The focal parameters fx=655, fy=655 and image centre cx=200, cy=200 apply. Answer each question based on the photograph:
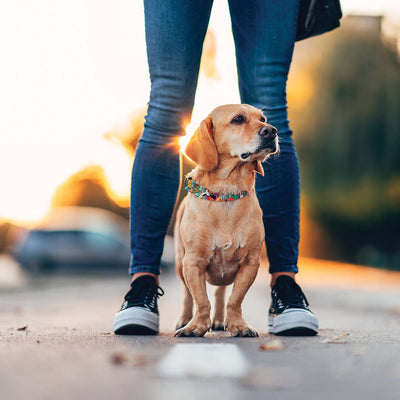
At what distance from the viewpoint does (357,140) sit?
20.8 m

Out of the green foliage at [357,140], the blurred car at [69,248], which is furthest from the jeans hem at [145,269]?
the green foliage at [357,140]

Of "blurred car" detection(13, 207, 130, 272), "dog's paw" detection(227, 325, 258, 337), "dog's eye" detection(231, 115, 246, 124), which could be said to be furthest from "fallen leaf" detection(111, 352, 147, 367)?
"blurred car" detection(13, 207, 130, 272)

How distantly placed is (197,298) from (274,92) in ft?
3.80

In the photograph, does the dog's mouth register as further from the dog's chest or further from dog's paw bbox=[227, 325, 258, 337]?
dog's paw bbox=[227, 325, 258, 337]

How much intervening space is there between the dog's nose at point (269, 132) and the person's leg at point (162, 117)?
15.8 inches

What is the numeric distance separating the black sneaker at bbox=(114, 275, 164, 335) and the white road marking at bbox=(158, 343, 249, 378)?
0.51 m

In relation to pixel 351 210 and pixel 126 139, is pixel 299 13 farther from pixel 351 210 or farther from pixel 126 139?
pixel 126 139

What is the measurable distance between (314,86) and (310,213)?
14.8 feet

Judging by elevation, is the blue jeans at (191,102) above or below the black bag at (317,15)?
below

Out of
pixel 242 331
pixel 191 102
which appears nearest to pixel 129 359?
pixel 242 331

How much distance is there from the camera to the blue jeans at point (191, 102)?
3.35 meters

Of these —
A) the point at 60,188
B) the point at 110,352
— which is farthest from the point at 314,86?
the point at 60,188

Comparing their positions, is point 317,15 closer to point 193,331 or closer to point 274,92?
point 274,92

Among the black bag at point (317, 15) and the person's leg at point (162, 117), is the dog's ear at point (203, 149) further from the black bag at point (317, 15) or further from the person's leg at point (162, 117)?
the black bag at point (317, 15)
